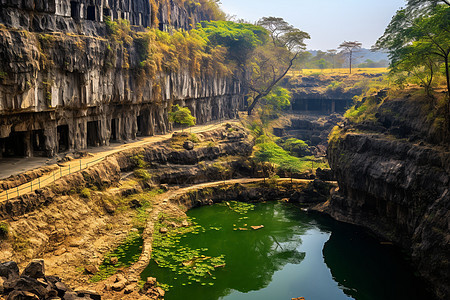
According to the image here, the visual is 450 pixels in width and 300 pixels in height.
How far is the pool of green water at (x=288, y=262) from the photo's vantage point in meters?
25.3

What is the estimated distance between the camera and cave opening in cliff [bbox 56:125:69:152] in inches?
1496

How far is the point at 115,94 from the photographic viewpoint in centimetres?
4169

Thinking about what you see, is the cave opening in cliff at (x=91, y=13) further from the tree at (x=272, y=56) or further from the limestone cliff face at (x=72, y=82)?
the tree at (x=272, y=56)

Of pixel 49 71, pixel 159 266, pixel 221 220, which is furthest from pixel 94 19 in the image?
pixel 159 266

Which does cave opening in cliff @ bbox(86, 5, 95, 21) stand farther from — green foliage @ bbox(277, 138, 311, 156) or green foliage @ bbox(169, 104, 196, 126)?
green foliage @ bbox(277, 138, 311, 156)

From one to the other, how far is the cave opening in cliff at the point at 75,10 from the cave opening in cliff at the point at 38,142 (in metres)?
10.9

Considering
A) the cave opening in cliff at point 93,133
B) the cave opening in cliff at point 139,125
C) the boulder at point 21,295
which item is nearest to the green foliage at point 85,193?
the cave opening in cliff at point 93,133

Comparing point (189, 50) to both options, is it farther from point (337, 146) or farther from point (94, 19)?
point (337, 146)

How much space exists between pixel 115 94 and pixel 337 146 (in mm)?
22416

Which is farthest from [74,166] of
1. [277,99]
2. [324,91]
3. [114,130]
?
[324,91]

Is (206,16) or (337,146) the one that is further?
(206,16)

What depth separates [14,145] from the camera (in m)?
34.3

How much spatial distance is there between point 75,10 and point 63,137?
38.5 feet

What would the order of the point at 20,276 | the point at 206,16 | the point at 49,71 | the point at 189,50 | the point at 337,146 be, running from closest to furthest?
1. the point at 20,276
2. the point at 49,71
3. the point at 337,146
4. the point at 189,50
5. the point at 206,16
